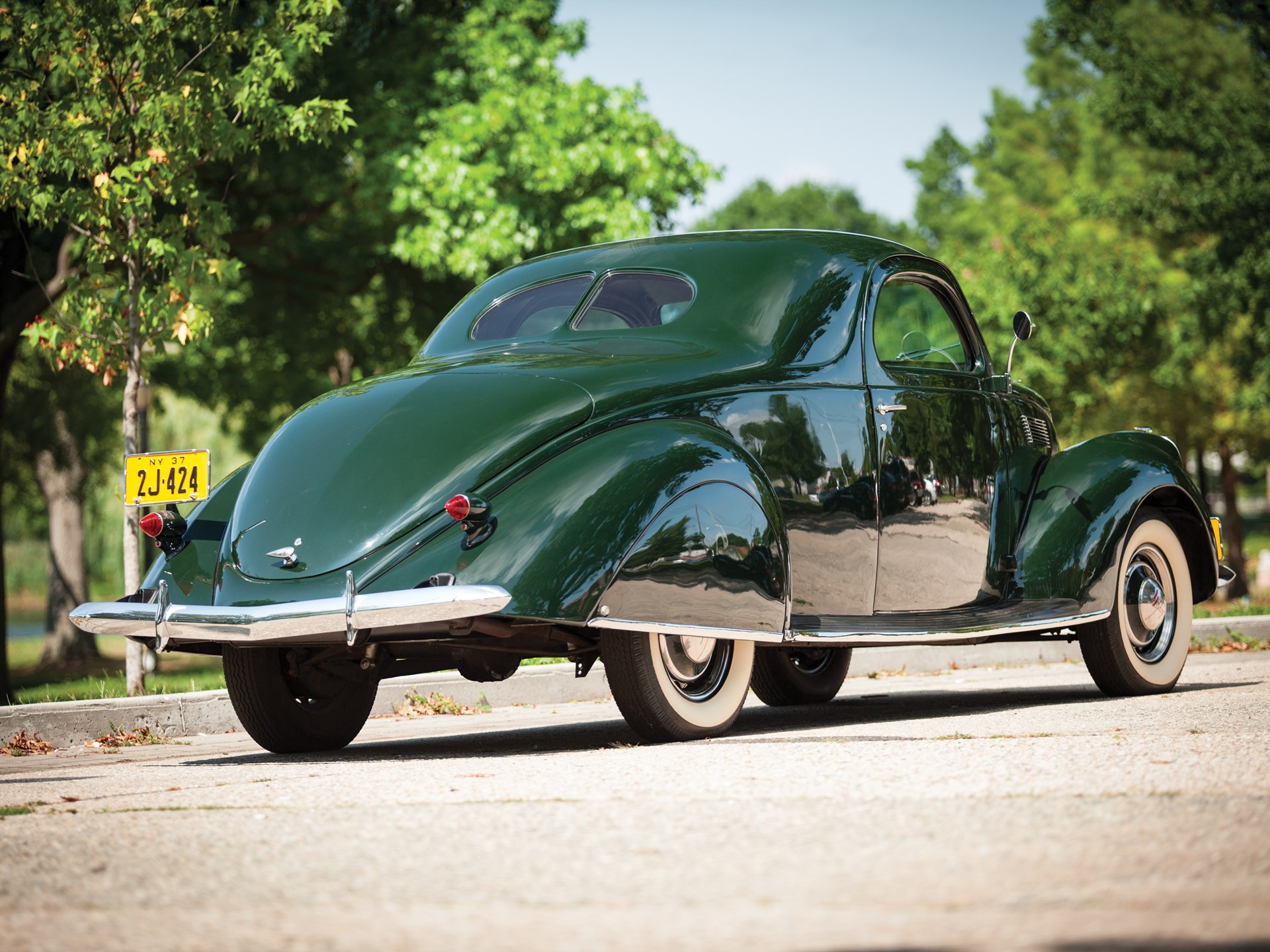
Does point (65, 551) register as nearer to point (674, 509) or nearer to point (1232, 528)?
point (674, 509)

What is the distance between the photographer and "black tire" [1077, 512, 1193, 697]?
7.50 meters

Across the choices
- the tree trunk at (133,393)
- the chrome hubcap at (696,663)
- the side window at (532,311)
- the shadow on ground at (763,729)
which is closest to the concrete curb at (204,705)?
the shadow on ground at (763,729)

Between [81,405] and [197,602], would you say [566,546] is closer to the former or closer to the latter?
[197,602]

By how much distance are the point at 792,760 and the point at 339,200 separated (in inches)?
571

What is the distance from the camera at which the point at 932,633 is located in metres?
6.47

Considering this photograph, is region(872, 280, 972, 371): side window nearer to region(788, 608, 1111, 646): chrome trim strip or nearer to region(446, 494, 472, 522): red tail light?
region(788, 608, 1111, 646): chrome trim strip

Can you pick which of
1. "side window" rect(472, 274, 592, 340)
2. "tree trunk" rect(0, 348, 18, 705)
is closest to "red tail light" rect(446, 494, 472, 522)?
"side window" rect(472, 274, 592, 340)

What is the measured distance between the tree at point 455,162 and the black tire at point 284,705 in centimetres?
1027

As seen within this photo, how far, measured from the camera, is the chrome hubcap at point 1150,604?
7688 millimetres

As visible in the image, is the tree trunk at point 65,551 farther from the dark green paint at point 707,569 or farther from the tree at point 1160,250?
the dark green paint at point 707,569

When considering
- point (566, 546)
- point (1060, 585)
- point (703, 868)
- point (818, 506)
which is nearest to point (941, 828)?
point (703, 868)

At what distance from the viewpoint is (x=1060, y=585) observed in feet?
23.8

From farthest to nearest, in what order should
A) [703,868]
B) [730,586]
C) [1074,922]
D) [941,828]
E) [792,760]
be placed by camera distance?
[730,586] → [792,760] → [941,828] → [703,868] → [1074,922]

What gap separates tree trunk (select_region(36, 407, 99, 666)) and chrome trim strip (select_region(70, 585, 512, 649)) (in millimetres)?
16464
